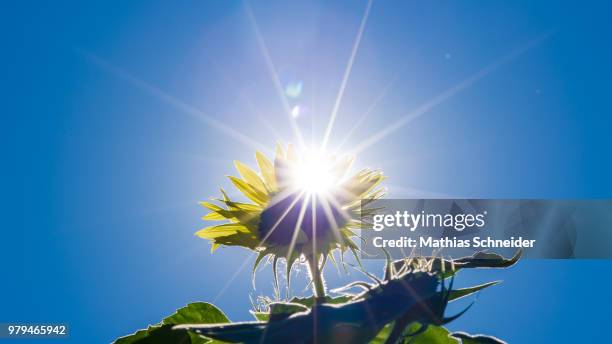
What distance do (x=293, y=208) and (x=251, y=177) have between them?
0.21 meters

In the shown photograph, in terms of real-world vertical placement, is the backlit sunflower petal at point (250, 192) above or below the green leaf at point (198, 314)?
above

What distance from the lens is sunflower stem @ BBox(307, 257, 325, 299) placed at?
1.55 m

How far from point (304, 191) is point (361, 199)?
20cm

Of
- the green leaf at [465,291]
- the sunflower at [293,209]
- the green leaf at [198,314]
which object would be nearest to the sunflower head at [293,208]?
the sunflower at [293,209]

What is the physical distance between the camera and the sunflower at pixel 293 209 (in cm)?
193

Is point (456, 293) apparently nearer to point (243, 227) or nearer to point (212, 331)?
point (212, 331)

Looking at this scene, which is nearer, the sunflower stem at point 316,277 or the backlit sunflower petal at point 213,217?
the sunflower stem at point 316,277

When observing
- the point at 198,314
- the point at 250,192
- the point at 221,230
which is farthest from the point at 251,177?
the point at 198,314

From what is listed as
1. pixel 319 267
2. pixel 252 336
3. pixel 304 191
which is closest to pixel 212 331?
pixel 252 336

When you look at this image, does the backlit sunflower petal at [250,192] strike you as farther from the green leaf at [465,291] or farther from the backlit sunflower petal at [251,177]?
the green leaf at [465,291]

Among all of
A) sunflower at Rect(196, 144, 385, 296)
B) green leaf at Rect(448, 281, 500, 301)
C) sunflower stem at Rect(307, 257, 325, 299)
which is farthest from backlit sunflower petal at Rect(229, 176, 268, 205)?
green leaf at Rect(448, 281, 500, 301)

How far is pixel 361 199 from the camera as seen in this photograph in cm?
201

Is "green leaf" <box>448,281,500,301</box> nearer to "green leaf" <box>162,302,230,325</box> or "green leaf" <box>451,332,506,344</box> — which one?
"green leaf" <box>451,332,506,344</box>

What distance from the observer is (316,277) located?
162 centimetres
